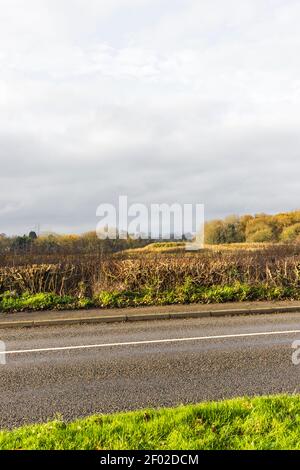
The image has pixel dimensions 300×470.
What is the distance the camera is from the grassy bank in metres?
14.0

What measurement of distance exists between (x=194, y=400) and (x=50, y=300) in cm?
903

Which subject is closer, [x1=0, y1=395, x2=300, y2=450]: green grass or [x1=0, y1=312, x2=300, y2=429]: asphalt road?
[x1=0, y1=395, x2=300, y2=450]: green grass

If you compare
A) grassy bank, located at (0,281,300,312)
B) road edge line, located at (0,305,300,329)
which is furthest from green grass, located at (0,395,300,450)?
grassy bank, located at (0,281,300,312)

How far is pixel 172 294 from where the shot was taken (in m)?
14.9

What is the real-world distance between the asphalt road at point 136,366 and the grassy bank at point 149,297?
2.46 metres

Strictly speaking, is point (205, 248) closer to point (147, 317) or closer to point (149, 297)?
point (149, 297)

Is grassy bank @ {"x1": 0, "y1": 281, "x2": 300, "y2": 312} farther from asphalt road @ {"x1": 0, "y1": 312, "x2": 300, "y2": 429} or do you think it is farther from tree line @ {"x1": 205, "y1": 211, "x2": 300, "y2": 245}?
tree line @ {"x1": 205, "y1": 211, "x2": 300, "y2": 245}

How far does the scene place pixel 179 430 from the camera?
15.2 feet

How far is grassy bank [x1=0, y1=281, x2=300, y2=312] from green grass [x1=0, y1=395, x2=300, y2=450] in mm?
9030

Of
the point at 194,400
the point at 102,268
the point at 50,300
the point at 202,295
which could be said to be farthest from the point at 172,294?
the point at 194,400

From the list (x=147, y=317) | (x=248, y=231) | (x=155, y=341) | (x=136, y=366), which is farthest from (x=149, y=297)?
(x=248, y=231)

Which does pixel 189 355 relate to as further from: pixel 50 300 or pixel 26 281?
pixel 26 281

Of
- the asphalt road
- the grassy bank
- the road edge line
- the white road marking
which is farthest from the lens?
the grassy bank

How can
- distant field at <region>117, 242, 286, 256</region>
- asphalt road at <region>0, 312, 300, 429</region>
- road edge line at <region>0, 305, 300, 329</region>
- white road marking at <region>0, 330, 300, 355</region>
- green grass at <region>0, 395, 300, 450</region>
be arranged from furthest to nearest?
distant field at <region>117, 242, 286, 256</region>, road edge line at <region>0, 305, 300, 329</region>, white road marking at <region>0, 330, 300, 355</region>, asphalt road at <region>0, 312, 300, 429</region>, green grass at <region>0, 395, 300, 450</region>
